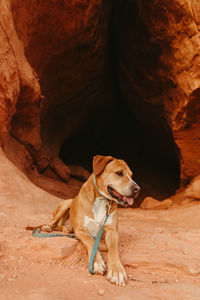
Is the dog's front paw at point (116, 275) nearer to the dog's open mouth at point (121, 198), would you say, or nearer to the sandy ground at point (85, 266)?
the sandy ground at point (85, 266)

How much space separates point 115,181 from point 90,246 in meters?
0.69

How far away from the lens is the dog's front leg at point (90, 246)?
5.68 feet

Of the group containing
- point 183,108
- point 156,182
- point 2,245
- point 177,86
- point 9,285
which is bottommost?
point 156,182

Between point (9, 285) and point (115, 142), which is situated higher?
point (9, 285)

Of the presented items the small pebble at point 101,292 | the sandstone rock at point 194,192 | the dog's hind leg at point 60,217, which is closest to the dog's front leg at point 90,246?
the small pebble at point 101,292

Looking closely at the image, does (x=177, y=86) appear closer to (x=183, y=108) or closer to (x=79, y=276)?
(x=183, y=108)

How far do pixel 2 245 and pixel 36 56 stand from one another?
22.5ft

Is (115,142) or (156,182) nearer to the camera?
(156,182)

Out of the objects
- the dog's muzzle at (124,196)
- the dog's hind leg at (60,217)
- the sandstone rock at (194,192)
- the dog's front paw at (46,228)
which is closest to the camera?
the dog's muzzle at (124,196)

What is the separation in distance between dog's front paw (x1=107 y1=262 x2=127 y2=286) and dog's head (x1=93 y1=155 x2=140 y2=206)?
67cm

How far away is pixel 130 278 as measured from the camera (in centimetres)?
173

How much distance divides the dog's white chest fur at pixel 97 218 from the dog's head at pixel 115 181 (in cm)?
10

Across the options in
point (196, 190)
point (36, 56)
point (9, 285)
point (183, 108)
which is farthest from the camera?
point (36, 56)

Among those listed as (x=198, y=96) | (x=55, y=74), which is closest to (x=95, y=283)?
(x=198, y=96)
